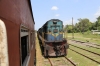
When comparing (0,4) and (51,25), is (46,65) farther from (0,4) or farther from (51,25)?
(0,4)

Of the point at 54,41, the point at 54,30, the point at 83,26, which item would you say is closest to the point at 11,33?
the point at 54,41

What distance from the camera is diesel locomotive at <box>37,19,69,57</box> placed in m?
12.3

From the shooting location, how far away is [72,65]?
9.25m

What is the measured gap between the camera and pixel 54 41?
12281mm

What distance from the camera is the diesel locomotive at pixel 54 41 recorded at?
40.2 feet

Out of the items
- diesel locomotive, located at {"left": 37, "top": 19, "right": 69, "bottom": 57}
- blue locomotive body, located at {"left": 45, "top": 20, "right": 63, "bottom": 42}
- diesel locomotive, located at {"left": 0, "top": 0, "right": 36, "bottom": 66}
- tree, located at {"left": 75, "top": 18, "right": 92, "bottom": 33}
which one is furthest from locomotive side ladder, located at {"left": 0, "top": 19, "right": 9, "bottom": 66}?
tree, located at {"left": 75, "top": 18, "right": 92, "bottom": 33}

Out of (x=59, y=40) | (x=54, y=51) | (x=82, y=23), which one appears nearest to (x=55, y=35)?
(x=59, y=40)

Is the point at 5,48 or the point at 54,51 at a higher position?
the point at 5,48

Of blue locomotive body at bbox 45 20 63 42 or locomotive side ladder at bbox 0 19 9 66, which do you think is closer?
locomotive side ladder at bbox 0 19 9 66

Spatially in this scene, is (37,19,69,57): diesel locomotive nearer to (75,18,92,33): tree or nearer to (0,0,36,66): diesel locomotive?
(0,0,36,66): diesel locomotive

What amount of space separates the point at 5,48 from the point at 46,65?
9.05 m

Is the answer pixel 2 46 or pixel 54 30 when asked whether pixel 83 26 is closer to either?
pixel 54 30

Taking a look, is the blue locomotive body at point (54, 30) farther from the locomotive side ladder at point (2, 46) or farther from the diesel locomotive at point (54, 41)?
the locomotive side ladder at point (2, 46)

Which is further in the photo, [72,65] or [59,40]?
[59,40]
